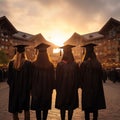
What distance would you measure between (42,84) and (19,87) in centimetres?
56

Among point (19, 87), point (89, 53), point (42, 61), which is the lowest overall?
point (19, 87)

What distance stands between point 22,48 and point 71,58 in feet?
4.06

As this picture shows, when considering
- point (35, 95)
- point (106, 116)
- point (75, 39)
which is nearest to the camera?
point (35, 95)

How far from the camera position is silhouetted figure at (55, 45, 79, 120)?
7.02 m

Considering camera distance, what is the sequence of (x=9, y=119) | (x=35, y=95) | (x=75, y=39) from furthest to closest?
(x=75, y=39) < (x=9, y=119) < (x=35, y=95)

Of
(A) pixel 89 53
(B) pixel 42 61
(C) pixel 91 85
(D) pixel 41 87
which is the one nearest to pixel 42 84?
(D) pixel 41 87

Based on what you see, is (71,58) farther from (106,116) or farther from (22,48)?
(106,116)

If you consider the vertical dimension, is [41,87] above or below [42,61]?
below

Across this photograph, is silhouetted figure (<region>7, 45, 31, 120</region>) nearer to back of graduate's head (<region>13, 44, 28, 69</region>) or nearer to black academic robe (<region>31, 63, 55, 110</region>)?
back of graduate's head (<region>13, 44, 28, 69</region>)

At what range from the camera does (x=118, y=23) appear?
196 feet

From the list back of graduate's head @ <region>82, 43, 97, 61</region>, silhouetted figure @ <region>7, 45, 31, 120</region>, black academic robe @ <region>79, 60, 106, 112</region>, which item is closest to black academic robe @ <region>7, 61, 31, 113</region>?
silhouetted figure @ <region>7, 45, 31, 120</region>

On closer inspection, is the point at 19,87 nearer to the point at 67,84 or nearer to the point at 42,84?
the point at 42,84

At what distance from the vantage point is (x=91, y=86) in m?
→ 7.07

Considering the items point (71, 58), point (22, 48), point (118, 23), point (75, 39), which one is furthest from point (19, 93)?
point (75, 39)
